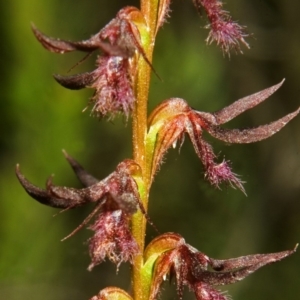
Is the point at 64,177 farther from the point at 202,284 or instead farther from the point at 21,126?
the point at 202,284

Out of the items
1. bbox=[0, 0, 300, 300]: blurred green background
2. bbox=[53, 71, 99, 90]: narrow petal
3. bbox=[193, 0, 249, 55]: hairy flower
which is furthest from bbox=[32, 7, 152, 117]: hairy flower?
bbox=[0, 0, 300, 300]: blurred green background

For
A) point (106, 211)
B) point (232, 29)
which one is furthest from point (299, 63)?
point (106, 211)

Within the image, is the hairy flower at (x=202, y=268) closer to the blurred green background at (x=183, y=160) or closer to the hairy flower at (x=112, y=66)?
the hairy flower at (x=112, y=66)

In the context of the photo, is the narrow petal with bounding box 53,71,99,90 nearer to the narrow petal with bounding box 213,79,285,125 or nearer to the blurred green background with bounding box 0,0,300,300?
the narrow petal with bounding box 213,79,285,125

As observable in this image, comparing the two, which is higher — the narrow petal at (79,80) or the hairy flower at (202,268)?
the narrow petal at (79,80)

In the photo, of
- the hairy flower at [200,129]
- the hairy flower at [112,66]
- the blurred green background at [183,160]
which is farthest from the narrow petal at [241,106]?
the blurred green background at [183,160]

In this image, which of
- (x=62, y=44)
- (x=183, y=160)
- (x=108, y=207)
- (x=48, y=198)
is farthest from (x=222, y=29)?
(x=183, y=160)
